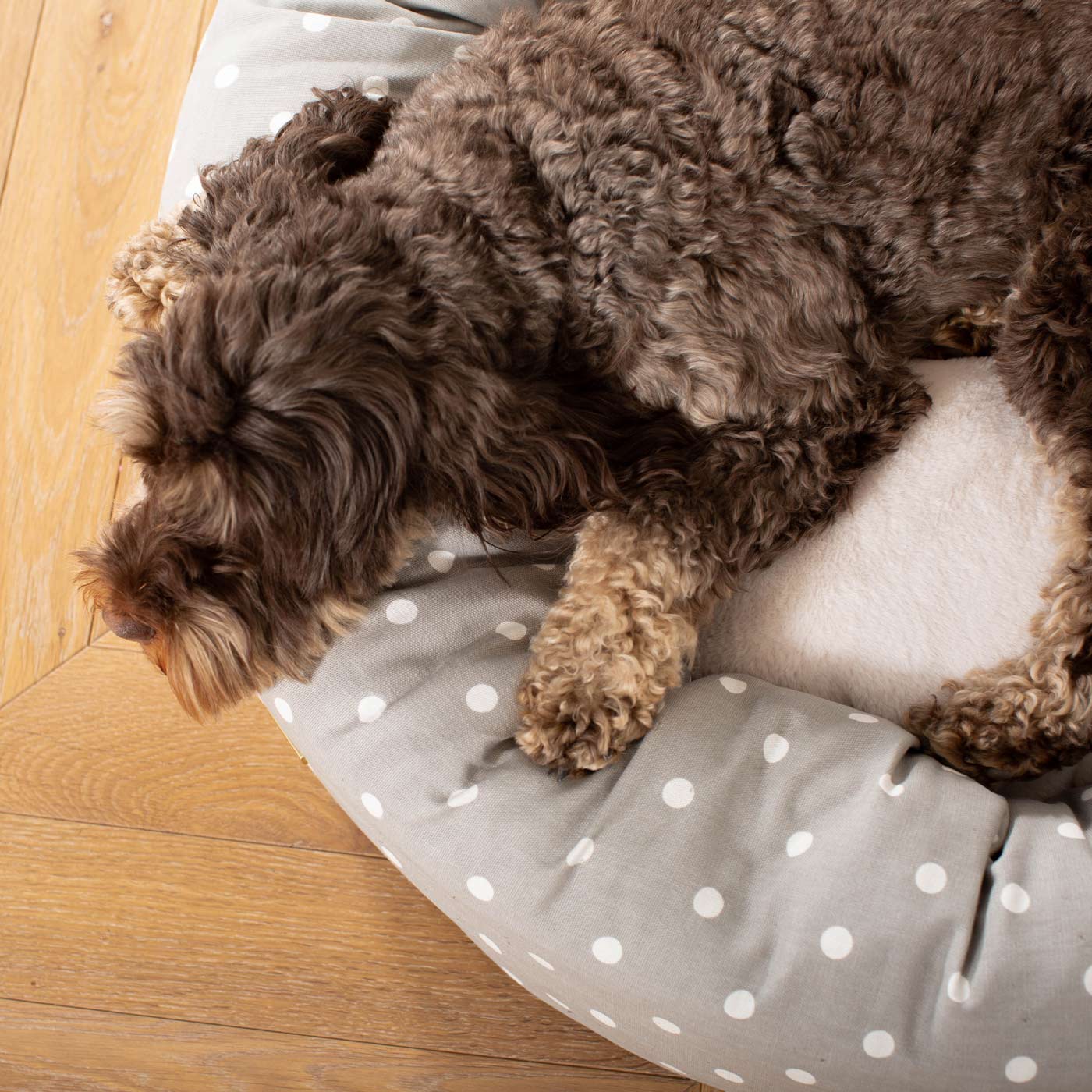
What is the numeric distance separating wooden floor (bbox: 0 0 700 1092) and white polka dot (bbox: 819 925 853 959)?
650mm

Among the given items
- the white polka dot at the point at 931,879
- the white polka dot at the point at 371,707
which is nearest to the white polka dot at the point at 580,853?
the white polka dot at the point at 371,707

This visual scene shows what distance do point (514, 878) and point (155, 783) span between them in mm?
992

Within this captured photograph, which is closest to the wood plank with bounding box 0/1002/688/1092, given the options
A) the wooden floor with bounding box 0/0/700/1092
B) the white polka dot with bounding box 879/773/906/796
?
the wooden floor with bounding box 0/0/700/1092

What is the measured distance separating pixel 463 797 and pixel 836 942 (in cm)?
60

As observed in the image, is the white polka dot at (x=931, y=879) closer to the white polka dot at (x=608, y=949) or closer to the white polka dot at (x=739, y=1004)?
the white polka dot at (x=739, y=1004)

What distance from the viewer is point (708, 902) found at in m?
1.52

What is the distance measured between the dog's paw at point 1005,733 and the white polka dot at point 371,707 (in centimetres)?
93

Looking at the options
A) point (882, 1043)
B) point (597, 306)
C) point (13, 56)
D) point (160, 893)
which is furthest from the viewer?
point (13, 56)

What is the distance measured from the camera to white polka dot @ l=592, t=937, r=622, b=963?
1.50 m

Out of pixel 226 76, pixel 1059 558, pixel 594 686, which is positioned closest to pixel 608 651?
pixel 594 686

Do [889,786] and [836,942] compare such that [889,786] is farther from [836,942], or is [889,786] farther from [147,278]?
[147,278]

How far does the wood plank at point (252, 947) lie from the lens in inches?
79.0

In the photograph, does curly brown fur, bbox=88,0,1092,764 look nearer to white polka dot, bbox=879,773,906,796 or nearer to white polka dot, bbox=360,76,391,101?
white polka dot, bbox=360,76,391,101

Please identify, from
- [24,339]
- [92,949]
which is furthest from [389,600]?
[24,339]
